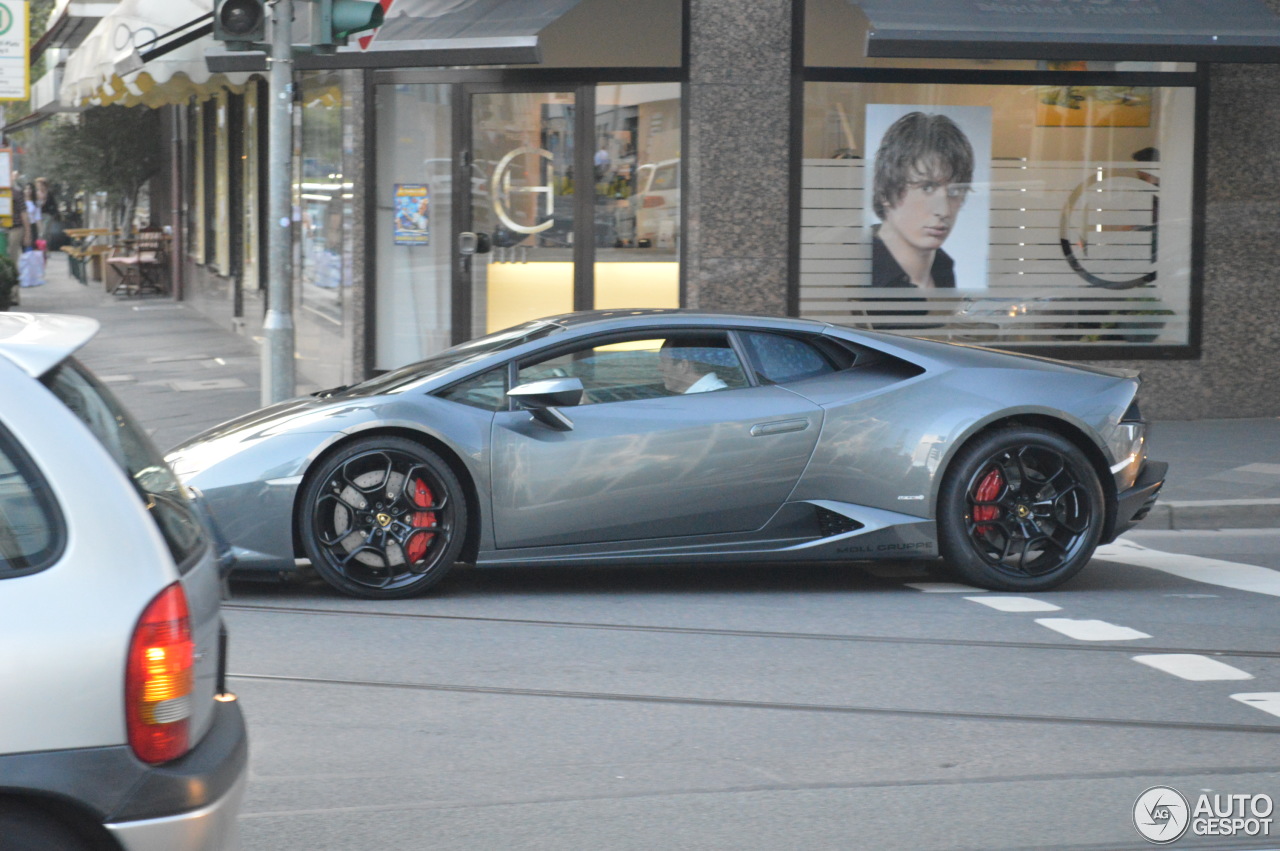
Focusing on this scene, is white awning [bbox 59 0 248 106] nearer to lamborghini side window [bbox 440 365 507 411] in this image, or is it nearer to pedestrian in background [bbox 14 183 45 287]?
lamborghini side window [bbox 440 365 507 411]

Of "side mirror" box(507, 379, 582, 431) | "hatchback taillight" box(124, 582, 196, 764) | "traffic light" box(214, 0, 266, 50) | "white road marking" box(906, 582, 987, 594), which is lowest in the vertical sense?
"white road marking" box(906, 582, 987, 594)

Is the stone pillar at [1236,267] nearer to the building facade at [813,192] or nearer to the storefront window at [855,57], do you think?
the building facade at [813,192]

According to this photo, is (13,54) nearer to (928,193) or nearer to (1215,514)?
(928,193)

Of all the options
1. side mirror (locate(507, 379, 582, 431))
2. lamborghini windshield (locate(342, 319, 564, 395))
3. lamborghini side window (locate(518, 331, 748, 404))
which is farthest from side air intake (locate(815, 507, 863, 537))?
lamborghini windshield (locate(342, 319, 564, 395))

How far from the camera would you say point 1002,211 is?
13.0 meters

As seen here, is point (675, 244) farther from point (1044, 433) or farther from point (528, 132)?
point (1044, 433)

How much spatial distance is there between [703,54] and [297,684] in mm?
8195

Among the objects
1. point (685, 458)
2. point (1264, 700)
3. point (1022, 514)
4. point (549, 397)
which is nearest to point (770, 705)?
point (1264, 700)

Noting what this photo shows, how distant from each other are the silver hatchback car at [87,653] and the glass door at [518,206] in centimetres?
1021

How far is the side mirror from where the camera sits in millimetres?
6555

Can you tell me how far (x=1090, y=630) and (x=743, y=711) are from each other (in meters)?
1.89

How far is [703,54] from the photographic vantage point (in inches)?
490

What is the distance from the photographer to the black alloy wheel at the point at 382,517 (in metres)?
6.50

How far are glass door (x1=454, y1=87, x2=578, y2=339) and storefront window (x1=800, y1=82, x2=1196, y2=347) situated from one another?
1.91 m
